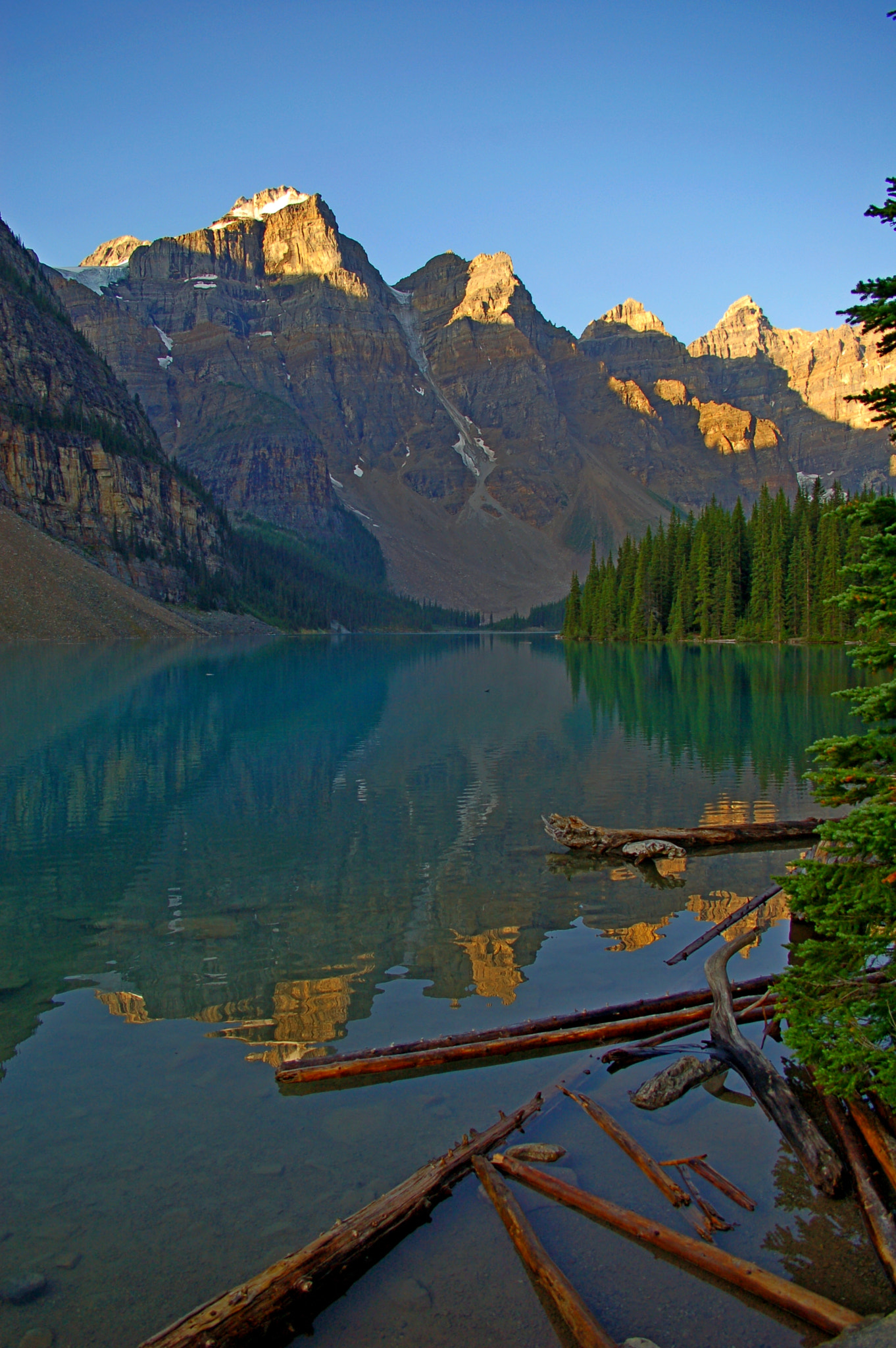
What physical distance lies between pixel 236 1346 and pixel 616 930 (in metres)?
9.04

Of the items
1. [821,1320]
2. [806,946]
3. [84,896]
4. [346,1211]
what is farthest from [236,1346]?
[84,896]

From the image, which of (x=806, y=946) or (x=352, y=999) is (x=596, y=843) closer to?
(x=352, y=999)

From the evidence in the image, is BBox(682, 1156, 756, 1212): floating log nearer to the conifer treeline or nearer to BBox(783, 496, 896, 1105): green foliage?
BBox(783, 496, 896, 1105): green foliage

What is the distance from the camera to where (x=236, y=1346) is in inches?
203

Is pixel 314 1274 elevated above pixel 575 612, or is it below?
below

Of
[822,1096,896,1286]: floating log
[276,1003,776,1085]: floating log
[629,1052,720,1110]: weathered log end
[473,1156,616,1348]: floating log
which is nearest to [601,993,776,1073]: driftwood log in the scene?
[276,1003,776,1085]: floating log

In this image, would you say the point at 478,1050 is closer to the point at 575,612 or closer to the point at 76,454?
the point at 575,612

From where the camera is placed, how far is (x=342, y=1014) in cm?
1034

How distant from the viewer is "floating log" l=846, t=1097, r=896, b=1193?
6.31m

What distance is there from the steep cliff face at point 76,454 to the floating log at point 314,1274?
155 m

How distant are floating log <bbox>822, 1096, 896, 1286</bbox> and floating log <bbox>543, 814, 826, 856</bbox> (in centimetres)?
1061

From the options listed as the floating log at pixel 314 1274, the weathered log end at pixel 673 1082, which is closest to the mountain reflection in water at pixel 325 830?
the weathered log end at pixel 673 1082

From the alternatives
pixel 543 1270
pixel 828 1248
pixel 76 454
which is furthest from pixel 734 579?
pixel 76 454

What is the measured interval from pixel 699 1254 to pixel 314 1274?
8.57 feet
